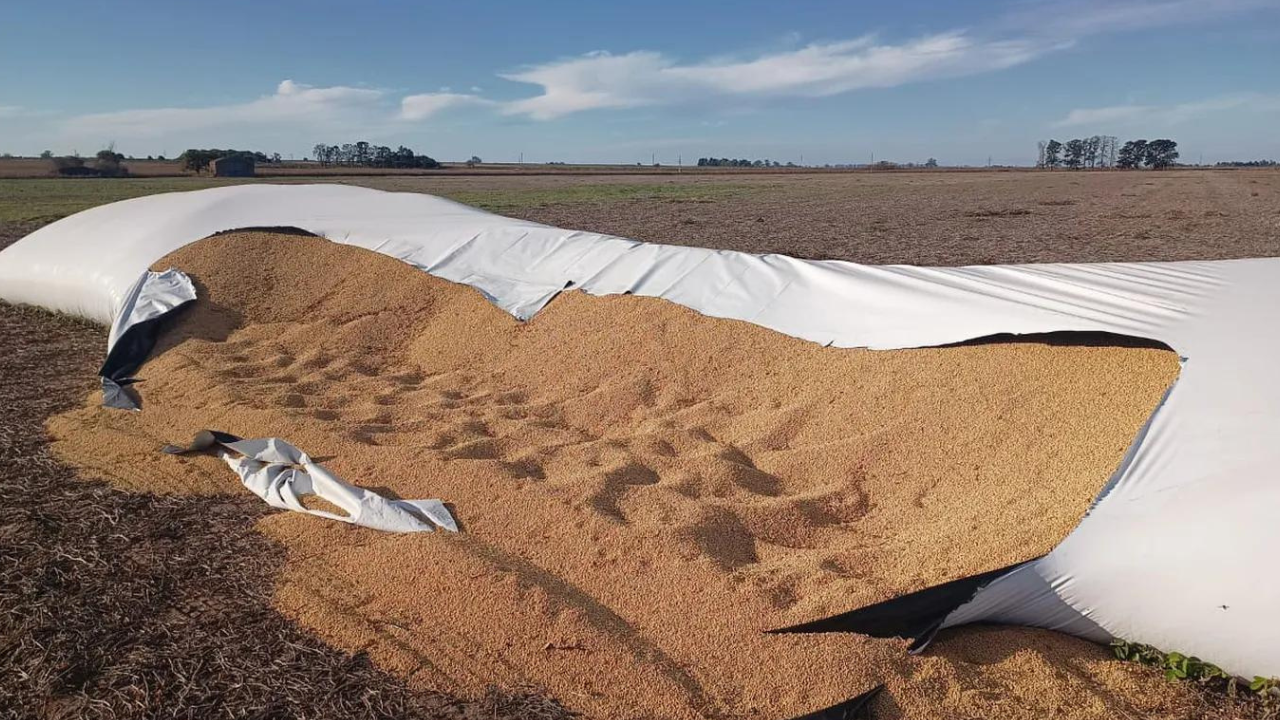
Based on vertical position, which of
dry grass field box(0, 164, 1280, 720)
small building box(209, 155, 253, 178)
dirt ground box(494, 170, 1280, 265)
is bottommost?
dry grass field box(0, 164, 1280, 720)

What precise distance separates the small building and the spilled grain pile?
48591 millimetres

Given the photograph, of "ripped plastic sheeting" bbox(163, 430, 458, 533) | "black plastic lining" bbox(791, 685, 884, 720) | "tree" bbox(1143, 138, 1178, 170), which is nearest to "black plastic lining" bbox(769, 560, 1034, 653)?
"black plastic lining" bbox(791, 685, 884, 720)

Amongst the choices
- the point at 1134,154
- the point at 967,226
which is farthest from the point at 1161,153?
the point at 967,226

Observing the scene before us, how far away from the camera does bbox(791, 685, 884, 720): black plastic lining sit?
2.19m

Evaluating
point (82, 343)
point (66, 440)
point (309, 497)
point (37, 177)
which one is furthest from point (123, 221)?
point (37, 177)

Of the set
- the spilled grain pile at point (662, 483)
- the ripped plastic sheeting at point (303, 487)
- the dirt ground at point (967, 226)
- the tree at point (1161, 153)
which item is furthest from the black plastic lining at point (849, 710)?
the tree at point (1161, 153)

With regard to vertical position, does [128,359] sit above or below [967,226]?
below

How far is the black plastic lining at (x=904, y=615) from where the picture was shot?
2.48 m

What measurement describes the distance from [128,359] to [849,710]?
5.19m

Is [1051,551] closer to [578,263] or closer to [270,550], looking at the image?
[270,550]

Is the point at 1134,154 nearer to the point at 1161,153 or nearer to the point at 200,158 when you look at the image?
the point at 1161,153

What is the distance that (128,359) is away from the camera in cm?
540

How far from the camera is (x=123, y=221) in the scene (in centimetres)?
740

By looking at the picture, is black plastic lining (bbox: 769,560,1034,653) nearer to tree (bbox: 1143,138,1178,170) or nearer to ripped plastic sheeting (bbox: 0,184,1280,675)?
ripped plastic sheeting (bbox: 0,184,1280,675)
